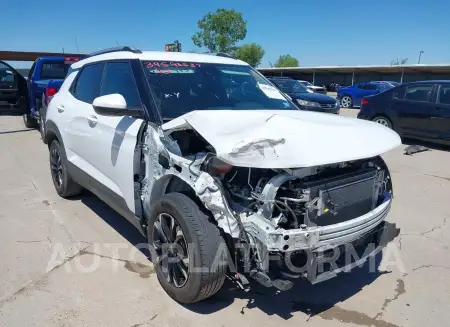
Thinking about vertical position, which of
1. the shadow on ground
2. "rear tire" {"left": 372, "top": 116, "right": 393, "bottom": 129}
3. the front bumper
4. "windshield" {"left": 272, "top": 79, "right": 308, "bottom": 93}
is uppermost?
the front bumper

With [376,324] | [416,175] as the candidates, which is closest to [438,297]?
[376,324]

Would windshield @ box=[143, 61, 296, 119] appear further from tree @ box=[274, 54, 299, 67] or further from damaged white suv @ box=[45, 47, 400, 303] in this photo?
tree @ box=[274, 54, 299, 67]

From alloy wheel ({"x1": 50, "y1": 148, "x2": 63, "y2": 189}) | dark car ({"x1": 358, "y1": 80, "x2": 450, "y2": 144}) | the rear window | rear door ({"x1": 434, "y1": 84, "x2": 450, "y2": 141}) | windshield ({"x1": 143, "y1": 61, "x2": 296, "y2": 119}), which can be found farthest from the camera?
the rear window

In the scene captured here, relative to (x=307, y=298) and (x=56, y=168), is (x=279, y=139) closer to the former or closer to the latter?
(x=307, y=298)

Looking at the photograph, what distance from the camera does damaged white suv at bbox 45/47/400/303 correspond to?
2.43 m

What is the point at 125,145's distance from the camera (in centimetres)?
332

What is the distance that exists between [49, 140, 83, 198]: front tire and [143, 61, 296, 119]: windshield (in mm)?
2010

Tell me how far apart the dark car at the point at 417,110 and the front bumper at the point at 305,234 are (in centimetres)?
733

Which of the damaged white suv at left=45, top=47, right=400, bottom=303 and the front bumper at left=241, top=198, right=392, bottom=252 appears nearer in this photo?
the front bumper at left=241, top=198, right=392, bottom=252

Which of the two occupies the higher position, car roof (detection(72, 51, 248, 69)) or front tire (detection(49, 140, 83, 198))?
car roof (detection(72, 51, 248, 69))

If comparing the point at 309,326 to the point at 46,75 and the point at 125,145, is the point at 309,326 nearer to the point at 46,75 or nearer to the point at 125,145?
the point at 125,145

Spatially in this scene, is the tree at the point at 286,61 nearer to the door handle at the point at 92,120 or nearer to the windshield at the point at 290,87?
the windshield at the point at 290,87

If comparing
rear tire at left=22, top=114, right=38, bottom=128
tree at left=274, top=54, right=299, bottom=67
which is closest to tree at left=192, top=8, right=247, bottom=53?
tree at left=274, top=54, right=299, bottom=67

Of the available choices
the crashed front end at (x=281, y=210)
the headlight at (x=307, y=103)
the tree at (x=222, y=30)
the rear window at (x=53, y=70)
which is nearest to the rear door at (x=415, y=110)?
the headlight at (x=307, y=103)
